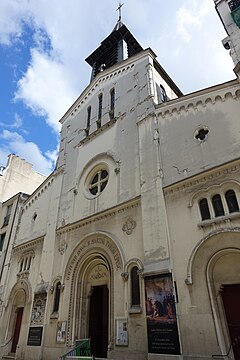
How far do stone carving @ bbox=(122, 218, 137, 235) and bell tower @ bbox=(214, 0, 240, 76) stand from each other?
7.31 meters

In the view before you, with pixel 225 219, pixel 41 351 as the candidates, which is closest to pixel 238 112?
pixel 225 219

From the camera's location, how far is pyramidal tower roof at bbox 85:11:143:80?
21.0 metres

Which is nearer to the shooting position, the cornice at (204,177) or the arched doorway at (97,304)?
the cornice at (204,177)

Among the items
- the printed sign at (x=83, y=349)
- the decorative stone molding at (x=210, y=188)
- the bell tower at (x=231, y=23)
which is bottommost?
the printed sign at (x=83, y=349)

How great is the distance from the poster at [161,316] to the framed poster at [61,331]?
4.64 m

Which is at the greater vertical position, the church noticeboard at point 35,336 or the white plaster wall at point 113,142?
the white plaster wall at point 113,142

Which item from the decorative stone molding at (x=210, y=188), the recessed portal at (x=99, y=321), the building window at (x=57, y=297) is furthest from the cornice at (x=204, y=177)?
the building window at (x=57, y=297)

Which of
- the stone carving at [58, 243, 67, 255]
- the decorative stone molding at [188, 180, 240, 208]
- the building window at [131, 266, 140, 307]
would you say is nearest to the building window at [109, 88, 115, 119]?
the stone carving at [58, 243, 67, 255]

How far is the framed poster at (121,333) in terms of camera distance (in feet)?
28.6

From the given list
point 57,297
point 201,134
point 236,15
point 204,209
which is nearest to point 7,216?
point 57,297

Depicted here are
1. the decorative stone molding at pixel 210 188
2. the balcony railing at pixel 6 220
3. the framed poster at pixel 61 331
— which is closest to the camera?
the decorative stone molding at pixel 210 188

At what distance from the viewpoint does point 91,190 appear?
46.8 feet

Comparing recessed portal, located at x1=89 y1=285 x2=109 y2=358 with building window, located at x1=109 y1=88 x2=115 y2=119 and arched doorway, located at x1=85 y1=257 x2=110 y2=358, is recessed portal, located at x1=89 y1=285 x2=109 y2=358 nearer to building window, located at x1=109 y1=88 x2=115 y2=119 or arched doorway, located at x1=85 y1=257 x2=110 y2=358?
arched doorway, located at x1=85 y1=257 x2=110 y2=358

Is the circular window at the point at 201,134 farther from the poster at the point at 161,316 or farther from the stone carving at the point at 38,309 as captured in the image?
the stone carving at the point at 38,309
